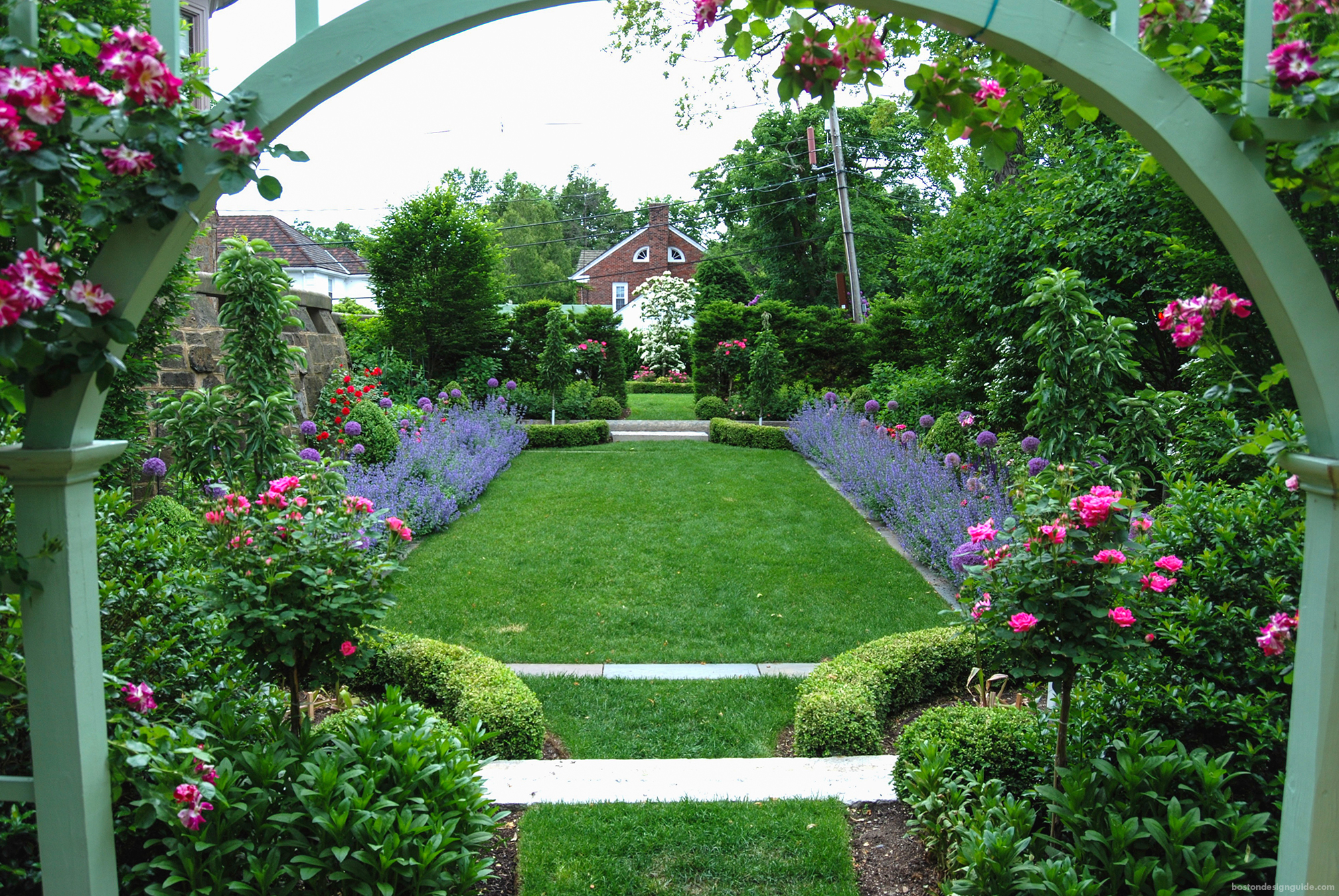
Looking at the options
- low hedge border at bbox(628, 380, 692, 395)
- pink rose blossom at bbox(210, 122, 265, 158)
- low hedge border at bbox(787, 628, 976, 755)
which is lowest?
low hedge border at bbox(787, 628, 976, 755)

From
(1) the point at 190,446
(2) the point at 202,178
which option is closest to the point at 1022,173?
(1) the point at 190,446

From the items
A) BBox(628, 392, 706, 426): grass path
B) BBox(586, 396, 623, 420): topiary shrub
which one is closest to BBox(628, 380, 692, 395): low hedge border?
BBox(628, 392, 706, 426): grass path

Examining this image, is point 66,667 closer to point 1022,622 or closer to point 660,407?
point 1022,622

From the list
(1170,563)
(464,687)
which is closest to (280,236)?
(464,687)

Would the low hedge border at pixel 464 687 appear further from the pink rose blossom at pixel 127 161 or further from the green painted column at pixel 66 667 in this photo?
the pink rose blossom at pixel 127 161

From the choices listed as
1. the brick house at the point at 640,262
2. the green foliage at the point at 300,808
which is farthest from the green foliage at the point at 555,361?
the brick house at the point at 640,262

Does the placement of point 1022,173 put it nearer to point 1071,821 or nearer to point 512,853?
point 1071,821

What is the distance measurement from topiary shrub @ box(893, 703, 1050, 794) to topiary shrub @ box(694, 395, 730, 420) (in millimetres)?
11391

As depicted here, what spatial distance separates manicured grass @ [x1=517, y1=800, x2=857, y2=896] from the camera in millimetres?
2748

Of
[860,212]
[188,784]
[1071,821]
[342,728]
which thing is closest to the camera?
[188,784]

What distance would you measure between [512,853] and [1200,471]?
3.28m

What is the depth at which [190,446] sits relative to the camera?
15.4 ft

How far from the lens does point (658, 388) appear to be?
848 inches

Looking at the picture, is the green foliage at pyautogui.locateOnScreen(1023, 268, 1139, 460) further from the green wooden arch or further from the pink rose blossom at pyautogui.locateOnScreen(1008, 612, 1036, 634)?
the green wooden arch
